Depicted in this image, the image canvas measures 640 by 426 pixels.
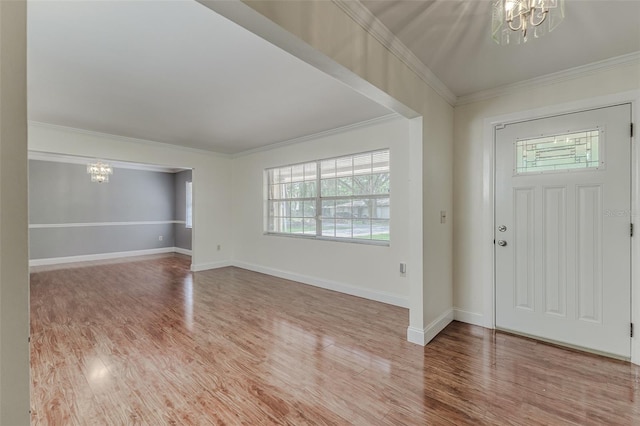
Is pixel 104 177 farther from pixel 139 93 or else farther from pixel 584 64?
pixel 584 64

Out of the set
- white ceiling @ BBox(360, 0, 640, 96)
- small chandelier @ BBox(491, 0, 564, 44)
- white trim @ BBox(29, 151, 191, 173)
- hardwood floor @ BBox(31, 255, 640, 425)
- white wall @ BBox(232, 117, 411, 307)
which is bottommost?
hardwood floor @ BBox(31, 255, 640, 425)

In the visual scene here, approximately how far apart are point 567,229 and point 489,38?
1.86m

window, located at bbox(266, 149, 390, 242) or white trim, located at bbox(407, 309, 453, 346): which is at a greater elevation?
window, located at bbox(266, 149, 390, 242)

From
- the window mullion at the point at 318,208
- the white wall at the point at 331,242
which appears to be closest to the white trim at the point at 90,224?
the white wall at the point at 331,242

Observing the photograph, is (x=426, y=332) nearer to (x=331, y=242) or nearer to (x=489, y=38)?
(x=331, y=242)

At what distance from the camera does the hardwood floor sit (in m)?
1.79

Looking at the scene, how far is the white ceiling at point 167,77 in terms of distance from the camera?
1858 millimetres

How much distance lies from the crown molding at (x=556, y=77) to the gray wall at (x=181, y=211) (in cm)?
750

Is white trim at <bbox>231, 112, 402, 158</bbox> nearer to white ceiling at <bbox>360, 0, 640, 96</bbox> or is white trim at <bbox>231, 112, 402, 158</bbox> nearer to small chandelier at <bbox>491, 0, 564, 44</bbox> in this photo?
white ceiling at <bbox>360, 0, 640, 96</bbox>

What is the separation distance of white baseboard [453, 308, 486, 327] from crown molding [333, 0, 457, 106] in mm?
2408

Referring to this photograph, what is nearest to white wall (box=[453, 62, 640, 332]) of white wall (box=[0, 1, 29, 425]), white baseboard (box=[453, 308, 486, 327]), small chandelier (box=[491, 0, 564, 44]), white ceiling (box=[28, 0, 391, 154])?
white baseboard (box=[453, 308, 486, 327])

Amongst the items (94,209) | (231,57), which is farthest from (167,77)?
(94,209)

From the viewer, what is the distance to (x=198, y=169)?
590cm

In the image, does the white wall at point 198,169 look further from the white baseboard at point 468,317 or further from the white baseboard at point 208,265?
the white baseboard at point 468,317
